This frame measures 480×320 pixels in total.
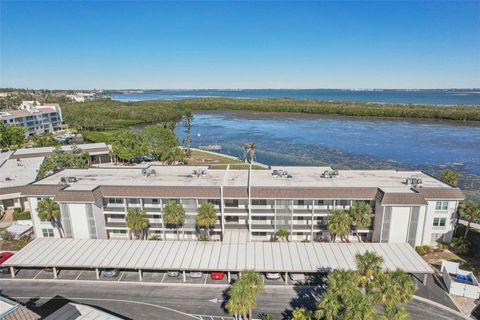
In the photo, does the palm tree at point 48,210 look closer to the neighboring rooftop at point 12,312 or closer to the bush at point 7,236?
the bush at point 7,236

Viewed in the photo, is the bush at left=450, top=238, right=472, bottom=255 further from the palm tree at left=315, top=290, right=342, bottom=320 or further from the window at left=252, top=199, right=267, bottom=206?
the palm tree at left=315, top=290, right=342, bottom=320

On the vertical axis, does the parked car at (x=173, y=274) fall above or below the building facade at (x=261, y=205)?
below

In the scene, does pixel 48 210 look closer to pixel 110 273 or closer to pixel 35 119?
pixel 110 273

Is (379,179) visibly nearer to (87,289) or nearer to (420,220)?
(420,220)

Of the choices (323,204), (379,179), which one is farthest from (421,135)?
(323,204)

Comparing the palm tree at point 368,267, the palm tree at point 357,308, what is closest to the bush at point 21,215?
the palm tree at point 357,308
